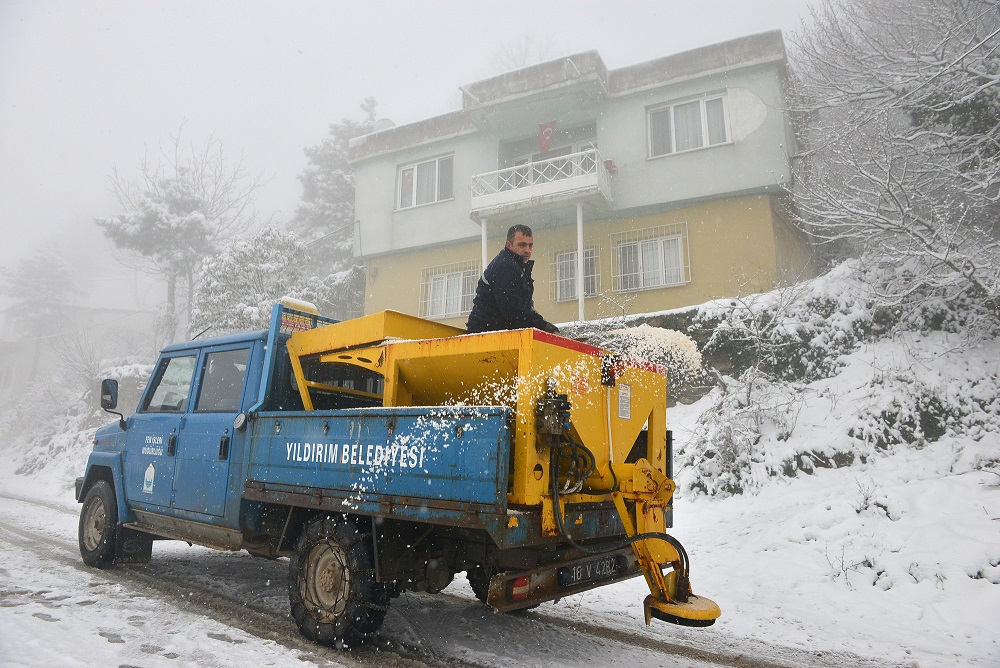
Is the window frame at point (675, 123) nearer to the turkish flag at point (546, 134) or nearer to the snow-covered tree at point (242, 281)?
the turkish flag at point (546, 134)

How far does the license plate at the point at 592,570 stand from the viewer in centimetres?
339

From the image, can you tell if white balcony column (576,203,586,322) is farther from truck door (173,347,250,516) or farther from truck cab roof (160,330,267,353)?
truck door (173,347,250,516)

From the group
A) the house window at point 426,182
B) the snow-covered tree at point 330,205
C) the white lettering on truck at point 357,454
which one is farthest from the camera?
the snow-covered tree at point 330,205

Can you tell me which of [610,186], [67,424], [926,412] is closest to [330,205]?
[67,424]

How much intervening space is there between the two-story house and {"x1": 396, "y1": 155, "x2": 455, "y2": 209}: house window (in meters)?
0.05

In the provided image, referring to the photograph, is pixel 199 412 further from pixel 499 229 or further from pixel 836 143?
pixel 499 229

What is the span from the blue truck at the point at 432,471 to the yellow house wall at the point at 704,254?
27.5 feet

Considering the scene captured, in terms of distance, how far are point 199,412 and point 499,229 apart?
41.5 ft

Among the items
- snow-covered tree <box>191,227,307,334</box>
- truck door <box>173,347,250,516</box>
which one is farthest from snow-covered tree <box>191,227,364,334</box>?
truck door <box>173,347,250,516</box>

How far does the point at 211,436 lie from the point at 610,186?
12.6m

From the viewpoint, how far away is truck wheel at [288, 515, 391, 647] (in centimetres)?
355

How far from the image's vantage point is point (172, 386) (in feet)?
18.9

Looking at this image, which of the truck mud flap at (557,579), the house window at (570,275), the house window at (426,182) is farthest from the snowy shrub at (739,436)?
the house window at (426,182)

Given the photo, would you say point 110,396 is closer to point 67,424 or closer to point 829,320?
point 829,320
